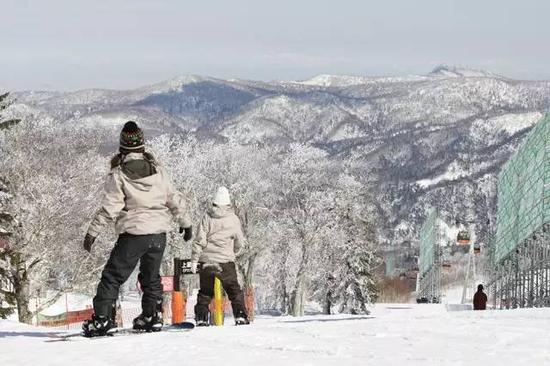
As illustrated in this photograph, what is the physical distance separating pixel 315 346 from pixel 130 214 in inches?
97.9

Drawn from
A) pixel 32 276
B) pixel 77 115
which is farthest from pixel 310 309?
pixel 32 276

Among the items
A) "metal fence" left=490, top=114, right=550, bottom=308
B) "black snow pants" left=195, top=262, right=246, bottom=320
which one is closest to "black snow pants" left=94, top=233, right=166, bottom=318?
"black snow pants" left=195, top=262, right=246, bottom=320

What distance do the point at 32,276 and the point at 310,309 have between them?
47.4m

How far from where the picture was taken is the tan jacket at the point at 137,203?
8711 mm

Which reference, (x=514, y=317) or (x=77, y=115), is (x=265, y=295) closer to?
(x=77, y=115)

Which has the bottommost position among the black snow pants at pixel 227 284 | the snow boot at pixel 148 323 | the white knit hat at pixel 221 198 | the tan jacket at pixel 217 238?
the snow boot at pixel 148 323

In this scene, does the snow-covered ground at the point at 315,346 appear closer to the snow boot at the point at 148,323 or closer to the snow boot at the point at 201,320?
the snow boot at the point at 148,323

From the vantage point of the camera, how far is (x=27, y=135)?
34.2 m

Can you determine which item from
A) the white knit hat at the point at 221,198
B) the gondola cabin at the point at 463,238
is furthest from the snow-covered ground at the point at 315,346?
the gondola cabin at the point at 463,238

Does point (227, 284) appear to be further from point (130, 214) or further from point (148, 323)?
point (130, 214)

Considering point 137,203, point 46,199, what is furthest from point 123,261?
point 46,199

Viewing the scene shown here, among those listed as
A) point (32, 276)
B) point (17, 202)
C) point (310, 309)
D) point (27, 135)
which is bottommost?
point (310, 309)

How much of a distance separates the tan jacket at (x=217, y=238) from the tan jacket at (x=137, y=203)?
2.48 metres

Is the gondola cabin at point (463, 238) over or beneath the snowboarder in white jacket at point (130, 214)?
beneath
